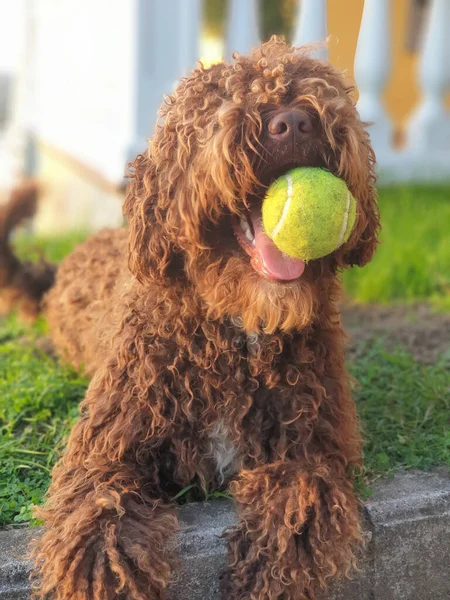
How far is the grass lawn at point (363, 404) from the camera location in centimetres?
322

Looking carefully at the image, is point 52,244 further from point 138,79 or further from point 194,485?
point 194,485

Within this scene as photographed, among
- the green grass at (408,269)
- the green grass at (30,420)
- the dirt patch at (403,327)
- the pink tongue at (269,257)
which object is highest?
the pink tongue at (269,257)

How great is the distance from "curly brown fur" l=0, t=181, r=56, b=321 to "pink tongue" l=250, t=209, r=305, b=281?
2662 mm

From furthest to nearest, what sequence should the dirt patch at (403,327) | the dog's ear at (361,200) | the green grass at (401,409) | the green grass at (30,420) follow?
the dirt patch at (403,327), the green grass at (401,409), the green grass at (30,420), the dog's ear at (361,200)

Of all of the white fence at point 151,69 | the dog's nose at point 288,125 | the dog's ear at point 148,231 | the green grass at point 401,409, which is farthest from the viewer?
the white fence at point 151,69

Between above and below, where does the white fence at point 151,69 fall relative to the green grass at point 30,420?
above

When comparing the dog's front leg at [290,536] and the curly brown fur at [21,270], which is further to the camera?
the curly brown fur at [21,270]

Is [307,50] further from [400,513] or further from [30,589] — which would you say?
[30,589]

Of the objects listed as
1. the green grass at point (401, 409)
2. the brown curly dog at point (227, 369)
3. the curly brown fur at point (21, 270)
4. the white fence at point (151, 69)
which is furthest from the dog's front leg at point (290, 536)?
the white fence at point (151, 69)

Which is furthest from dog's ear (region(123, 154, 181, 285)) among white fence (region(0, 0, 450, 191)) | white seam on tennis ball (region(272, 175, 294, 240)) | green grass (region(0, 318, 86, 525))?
white fence (region(0, 0, 450, 191))

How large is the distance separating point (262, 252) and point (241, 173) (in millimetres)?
275

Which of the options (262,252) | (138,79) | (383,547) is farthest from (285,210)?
(138,79)

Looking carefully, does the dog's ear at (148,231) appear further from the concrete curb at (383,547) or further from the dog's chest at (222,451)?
the concrete curb at (383,547)

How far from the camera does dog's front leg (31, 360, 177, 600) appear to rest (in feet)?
8.16
